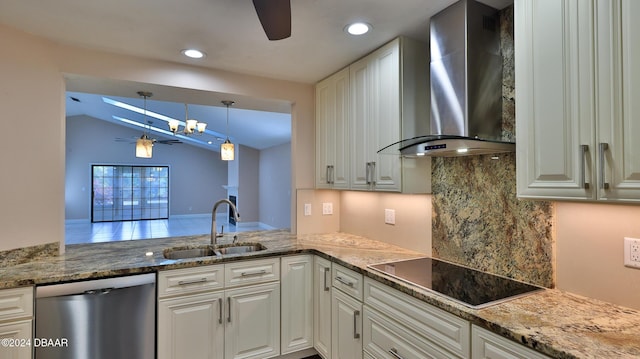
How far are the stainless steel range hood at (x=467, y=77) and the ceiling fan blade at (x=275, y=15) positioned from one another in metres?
0.86

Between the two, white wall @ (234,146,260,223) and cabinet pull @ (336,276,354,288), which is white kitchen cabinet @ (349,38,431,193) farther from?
white wall @ (234,146,260,223)

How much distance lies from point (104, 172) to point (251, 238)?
10589mm

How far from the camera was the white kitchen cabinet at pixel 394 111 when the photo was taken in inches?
79.7

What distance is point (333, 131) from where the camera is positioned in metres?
2.74

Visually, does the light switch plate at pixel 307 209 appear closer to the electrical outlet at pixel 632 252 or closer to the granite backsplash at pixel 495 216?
the granite backsplash at pixel 495 216

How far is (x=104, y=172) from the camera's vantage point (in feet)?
35.6

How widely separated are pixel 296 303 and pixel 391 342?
93 centimetres

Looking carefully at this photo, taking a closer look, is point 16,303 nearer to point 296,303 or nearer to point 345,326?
point 296,303

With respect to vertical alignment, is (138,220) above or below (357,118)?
below

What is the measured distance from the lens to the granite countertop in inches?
40.6

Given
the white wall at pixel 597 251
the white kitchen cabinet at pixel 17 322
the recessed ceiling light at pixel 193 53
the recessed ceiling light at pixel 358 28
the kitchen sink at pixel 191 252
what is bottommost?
A: the white kitchen cabinet at pixel 17 322

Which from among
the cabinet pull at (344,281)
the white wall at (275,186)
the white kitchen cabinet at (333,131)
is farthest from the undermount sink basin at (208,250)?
the white wall at (275,186)

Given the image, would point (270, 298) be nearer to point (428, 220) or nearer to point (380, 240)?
point (380, 240)

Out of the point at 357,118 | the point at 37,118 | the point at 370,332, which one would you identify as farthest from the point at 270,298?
the point at 37,118
